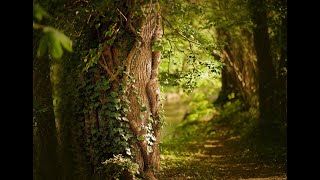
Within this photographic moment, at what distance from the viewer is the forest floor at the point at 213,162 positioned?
10406mm

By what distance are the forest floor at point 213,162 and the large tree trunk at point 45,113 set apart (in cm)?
260

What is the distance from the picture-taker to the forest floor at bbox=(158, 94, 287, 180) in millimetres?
10406

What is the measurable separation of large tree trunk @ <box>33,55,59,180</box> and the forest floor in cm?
260

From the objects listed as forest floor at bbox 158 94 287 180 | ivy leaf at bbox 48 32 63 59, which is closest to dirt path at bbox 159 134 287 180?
forest floor at bbox 158 94 287 180

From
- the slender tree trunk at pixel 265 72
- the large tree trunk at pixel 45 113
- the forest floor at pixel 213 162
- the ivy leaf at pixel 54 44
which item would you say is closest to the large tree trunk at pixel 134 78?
the large tree trunk at pixel 45 113

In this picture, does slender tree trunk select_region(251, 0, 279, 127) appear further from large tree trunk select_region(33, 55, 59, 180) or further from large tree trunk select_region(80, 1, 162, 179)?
large tree trunk select_region(33, 55, 59, 180)

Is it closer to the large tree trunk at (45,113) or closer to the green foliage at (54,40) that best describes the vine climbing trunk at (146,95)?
the large tree trunk at (45,113)

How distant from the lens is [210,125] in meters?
19.0
